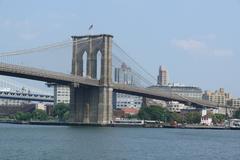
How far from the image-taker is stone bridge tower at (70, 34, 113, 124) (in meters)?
56.9

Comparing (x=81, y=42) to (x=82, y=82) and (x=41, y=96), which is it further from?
(x=41, y=96)

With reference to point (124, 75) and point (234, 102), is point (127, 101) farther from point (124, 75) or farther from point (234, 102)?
point (124, 75)

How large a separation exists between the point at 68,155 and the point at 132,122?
4518 centimetres

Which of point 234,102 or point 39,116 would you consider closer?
point 39,116

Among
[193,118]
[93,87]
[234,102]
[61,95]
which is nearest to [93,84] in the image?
[93,87]

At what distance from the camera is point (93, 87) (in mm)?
57344

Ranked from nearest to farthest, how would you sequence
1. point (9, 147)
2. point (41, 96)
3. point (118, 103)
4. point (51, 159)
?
point (51, 159) < point (9, 147) < point (41, 96) < point (118, 103)

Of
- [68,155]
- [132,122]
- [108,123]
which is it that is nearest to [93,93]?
[108,123]

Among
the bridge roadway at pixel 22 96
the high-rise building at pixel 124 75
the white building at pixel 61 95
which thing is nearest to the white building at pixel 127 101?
the white building at pixel 61 95

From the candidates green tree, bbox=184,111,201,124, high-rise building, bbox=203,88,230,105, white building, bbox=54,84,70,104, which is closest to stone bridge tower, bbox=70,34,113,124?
green tree, bbox=184,111,201,124

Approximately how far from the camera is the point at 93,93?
57.7 meters

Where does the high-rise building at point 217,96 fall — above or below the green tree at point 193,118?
above

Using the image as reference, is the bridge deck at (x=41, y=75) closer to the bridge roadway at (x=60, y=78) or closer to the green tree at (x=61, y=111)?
the bridge roadway at (x=60, y=78)

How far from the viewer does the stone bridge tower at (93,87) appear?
56.9 metres
